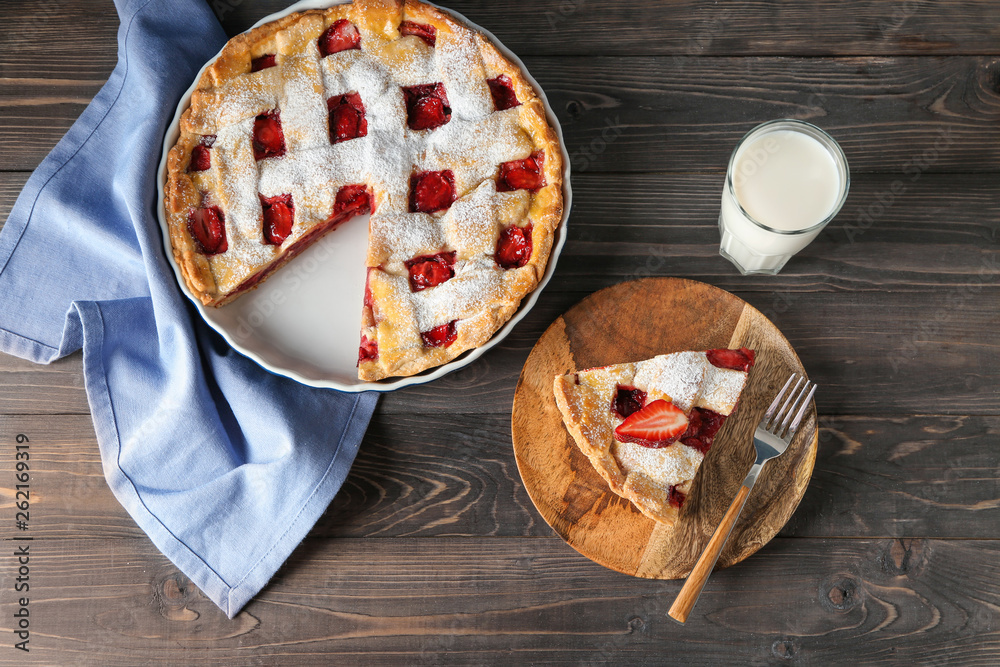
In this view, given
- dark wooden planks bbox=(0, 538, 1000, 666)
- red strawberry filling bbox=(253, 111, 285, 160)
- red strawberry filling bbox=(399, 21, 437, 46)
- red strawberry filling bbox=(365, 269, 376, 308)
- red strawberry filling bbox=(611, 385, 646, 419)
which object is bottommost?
dark wooden planks bbox=(0, 538, 1000, 666)

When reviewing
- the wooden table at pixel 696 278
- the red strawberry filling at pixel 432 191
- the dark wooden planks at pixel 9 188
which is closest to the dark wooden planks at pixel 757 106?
the wooden table at pixel 696 278

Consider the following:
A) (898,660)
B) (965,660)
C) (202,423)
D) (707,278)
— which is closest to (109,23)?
(202,423)

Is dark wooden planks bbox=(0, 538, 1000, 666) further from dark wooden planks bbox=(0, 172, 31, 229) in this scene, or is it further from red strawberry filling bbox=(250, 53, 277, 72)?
red strawberry filling bbox=(250, 53, 277, 72)

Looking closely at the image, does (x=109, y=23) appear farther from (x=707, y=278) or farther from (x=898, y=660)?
(x=898, y=660)

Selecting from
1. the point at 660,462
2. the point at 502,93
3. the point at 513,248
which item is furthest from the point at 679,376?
the point at 502,93

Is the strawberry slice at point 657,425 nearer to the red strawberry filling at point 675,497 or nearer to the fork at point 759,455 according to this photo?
the red strawberry filling at point 675,497

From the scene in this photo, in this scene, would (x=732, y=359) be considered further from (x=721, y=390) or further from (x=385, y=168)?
(x=385, y=168)

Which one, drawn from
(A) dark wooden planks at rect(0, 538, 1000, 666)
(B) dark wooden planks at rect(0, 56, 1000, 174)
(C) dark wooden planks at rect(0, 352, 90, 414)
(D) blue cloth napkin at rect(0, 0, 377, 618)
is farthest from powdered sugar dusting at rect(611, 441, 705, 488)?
(C) dark wooden planks at rect(0, 352, 90, 414)
